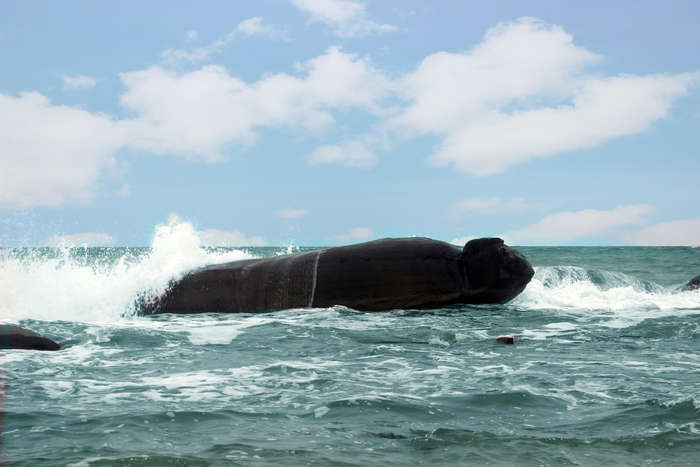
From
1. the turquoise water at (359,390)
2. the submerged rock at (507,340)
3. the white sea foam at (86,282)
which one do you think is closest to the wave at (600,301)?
the turquoise water at (359,390)

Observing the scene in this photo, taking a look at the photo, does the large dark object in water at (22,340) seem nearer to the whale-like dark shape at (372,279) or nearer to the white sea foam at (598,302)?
the whale-like dark shape at (372,279)

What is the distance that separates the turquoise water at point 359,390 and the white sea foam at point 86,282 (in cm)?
152

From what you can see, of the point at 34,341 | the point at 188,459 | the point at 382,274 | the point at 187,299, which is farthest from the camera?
the point at 187,299

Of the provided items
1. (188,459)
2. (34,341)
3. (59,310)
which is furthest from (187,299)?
(188,459)

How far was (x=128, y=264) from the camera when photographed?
16562 mm

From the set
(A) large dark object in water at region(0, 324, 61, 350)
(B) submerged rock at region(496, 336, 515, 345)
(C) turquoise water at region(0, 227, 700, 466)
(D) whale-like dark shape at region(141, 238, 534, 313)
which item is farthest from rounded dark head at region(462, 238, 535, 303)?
(A) large dark object in water at region(0, 324, 61, 350)

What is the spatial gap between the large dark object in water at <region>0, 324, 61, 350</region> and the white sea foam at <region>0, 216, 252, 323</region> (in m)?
4.38

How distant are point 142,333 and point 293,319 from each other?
2.62 metres

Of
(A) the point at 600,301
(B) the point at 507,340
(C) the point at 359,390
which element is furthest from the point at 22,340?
(A) the point at 600,301

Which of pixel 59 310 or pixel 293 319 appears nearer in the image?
pixel 293 319

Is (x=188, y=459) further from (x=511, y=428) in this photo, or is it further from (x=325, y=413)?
(x=511, y=428)

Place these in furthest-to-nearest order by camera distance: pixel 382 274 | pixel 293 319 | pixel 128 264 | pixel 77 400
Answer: pixel 128 264 < pixel 382 274 < pixel 293 319 < pixel 77 400

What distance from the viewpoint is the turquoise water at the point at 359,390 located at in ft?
15.4

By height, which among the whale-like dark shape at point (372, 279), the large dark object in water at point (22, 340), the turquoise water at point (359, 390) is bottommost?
the turquoise water at point (359, 390)
